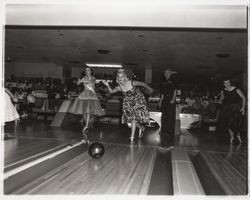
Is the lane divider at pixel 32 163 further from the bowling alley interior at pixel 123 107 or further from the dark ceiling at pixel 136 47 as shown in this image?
the dark ceiling at pixel 136 47

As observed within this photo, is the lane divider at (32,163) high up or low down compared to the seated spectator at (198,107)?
down

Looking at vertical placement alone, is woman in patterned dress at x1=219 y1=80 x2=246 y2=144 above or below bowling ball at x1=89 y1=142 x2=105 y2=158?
above

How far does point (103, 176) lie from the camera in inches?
110

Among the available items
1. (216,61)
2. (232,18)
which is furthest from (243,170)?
(216,61)

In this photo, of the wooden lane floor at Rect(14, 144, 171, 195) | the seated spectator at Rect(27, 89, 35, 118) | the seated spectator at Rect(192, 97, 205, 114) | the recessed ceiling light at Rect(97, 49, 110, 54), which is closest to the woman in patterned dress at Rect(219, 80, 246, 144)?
the wooden lane floor at Rect(14, 144, 171, 195)

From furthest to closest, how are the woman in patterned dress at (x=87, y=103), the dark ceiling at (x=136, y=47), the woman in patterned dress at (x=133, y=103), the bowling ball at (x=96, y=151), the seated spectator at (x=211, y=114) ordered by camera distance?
the seated spectator at (x=211, y=114) → the dark ceiling at (x=136, y=47) → the woman in patterned dress at (x=87, y=103) → the woman in patterned dress at (x=133, y=103) → the bowling ball at (x=96, y=151)

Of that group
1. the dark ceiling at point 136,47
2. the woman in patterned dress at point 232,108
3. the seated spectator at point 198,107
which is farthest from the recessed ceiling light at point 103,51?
the woman in patterned dress at point 232,108

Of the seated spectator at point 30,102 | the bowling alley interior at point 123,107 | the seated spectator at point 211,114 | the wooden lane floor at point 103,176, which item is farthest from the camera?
the seated spectator at point 30,102

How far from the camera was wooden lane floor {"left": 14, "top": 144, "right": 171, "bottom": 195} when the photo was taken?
7.75 feet

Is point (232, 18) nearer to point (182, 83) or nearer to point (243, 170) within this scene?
point (243, 170)

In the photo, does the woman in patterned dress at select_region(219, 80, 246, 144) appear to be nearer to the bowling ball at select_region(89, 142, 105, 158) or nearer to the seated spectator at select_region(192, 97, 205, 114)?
the bowling ball at select_region(89, 142, 105, 158)

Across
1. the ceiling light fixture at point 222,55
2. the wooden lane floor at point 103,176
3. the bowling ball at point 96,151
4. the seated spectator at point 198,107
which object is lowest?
the wooden lane floor at point 103,176

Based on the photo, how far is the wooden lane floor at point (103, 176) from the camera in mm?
2363

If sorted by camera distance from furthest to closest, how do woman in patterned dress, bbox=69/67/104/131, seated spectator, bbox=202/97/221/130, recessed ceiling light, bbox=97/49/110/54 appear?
recessed ceiling light, bbox=97/49/110/54, seated spectator, bbox=202/97/221/130, woman in patterned dress, bbox=69/67/104/131
